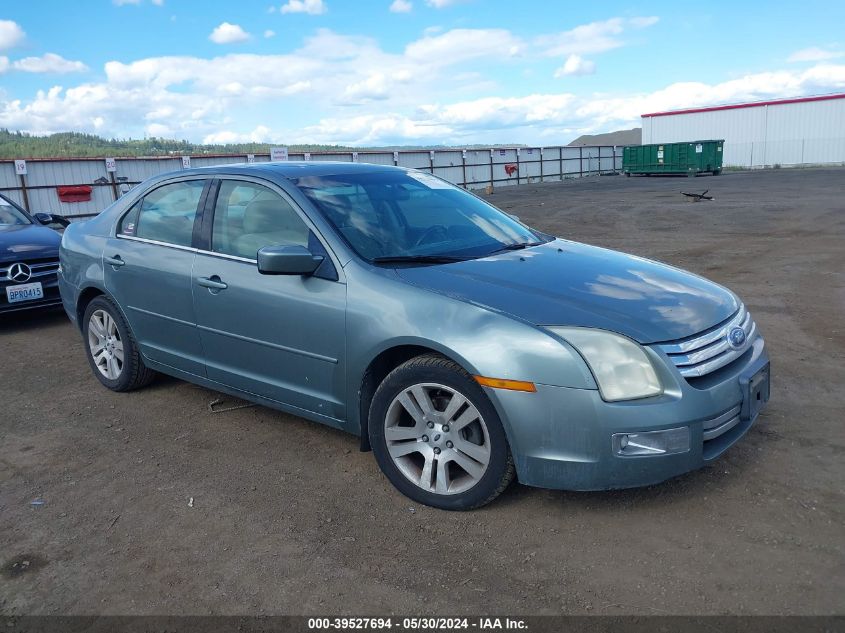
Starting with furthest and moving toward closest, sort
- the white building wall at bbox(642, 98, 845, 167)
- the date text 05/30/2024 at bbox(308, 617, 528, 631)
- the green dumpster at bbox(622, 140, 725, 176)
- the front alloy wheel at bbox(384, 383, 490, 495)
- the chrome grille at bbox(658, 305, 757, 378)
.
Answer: the white building wall at bbox(642, 98, 845, 167), the green dumpster at bbox(622, 140, 725, 176), the front alloy wheel at bbox(384, 383, 490, 495), the chrome grille at bbox(658, 305, 757, 378), the date text 05/30/2024 at bbox(308, 617, 528, 631)

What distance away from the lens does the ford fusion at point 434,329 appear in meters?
3.13

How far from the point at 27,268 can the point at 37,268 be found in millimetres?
117

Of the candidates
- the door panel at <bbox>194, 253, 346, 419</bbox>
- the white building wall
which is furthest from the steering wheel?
the white building wall

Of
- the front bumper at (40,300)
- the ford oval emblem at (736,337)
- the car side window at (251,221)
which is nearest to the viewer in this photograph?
the ford oval emblem at (736,337)

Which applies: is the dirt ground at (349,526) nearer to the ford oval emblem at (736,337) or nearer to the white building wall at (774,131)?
the ford oval emblem at (736,337)

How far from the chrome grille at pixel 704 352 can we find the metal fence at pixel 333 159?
7286mm

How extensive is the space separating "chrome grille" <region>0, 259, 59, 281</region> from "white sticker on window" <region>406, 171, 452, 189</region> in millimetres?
4743

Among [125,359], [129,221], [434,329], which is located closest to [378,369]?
[434,329]

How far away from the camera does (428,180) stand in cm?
486

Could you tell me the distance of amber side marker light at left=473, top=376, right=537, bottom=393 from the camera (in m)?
3.13

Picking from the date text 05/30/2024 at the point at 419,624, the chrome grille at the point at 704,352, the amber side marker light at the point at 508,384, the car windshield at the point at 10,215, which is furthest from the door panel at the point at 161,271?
the car windshield at the point at 10,215

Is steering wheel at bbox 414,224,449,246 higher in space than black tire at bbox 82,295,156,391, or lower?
higher

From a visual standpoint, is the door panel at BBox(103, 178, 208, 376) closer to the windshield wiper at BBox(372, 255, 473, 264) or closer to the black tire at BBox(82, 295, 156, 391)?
the black tire at BBox(82, 295, 156, 391)

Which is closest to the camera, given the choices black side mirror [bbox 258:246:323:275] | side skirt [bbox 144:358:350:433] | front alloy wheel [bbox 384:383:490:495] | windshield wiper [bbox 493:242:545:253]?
front alloy wheel [bbox 384:383:490:495]
